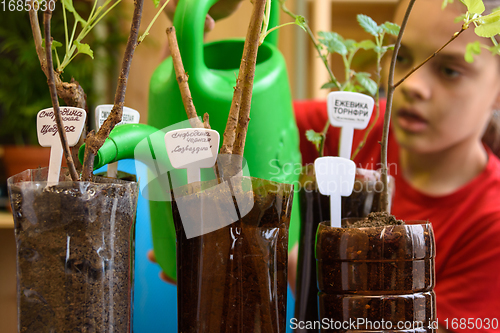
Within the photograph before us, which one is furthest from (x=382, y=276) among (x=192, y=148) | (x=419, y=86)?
(x=419, y=86)

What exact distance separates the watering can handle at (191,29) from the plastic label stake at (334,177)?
7.4 inches

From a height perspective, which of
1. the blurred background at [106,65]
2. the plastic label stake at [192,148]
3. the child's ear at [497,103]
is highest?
the blurred background at [106,65]

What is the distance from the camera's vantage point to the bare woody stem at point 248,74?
1.15 feet

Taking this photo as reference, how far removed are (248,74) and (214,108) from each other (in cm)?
12

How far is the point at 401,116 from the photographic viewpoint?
0.76 meters

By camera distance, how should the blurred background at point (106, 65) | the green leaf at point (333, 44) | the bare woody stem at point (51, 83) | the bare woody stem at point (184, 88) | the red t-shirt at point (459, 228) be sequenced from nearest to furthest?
the bare woody stem at point (51, 83)
the bare woody stem at point (184, 88)
the green leaf at point (333, 44)
the red t-shirt at point (459, 228)
the blurred background at point (106, 65)

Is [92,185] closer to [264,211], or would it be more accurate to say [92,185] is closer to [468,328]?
[264,211]

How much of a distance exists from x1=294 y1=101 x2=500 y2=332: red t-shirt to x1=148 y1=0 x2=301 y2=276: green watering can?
14 cm

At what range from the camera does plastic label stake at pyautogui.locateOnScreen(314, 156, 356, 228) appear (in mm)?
401

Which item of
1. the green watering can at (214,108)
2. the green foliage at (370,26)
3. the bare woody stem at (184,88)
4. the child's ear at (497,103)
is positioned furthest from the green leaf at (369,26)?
the child's ear at (497,103)

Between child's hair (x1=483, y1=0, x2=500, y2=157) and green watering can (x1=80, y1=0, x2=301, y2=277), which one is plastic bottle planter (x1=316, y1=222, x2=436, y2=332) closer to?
green watering can (x1=80, y1=0, x2=301, y2=277)

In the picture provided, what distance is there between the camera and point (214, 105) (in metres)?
0.47

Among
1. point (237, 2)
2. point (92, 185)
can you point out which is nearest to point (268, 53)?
point (237, 2)

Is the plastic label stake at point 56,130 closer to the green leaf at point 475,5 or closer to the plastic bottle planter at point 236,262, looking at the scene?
the plastic bottle planter at point 236,262
